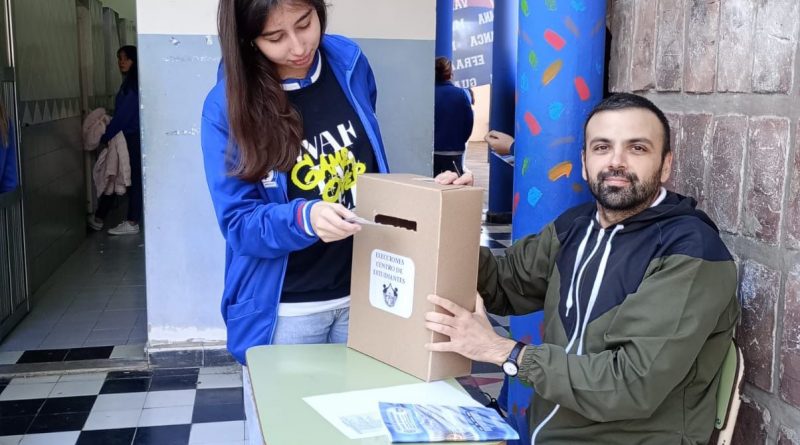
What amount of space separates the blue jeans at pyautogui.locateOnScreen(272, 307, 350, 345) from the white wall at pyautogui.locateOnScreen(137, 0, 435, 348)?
80.5 inches

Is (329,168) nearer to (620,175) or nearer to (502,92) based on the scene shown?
(620,175)

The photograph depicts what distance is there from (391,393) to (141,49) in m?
2.76

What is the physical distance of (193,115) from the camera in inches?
148

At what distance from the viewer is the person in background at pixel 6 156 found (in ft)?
12.9

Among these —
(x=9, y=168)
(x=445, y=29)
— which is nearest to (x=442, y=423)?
(x=9, y=168)

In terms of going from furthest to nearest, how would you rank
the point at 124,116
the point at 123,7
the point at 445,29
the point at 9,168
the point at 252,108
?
the point at 123,7 < the point at 445,29 < the point at 124,116 < the point at 9,168 < the point at 252,108

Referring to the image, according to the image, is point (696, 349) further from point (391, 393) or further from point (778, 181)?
point (391, 393)

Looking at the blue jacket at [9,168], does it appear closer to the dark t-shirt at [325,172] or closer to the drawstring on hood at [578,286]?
the dark t-shirt at [325,172]

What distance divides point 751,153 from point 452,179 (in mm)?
547

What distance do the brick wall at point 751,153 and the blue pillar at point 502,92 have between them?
6639mm

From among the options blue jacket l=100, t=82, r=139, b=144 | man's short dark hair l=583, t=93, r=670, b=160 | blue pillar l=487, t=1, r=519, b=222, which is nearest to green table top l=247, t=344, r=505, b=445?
man's short dark hair l=583, t=93, r=670, b=160

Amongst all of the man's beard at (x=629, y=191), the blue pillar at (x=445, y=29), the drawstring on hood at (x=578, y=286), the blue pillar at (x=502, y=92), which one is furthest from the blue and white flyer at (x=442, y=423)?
the blue pillar at (x=445, y=29)

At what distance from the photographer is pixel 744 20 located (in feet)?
4.45

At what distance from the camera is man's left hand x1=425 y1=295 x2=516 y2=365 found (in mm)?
1453
